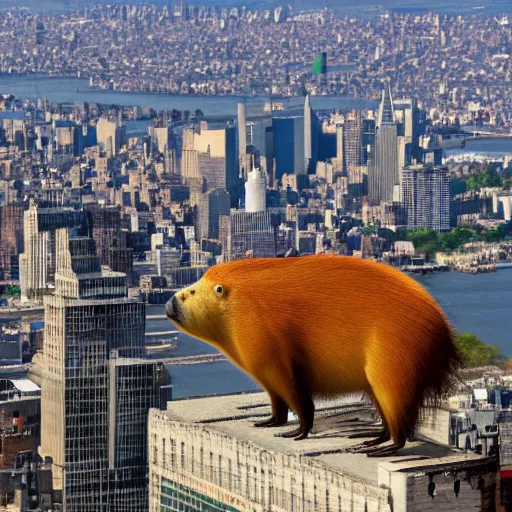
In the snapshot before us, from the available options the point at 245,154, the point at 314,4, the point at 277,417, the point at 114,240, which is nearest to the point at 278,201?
the point at 245,154

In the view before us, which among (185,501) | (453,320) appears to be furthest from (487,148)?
(185,501)

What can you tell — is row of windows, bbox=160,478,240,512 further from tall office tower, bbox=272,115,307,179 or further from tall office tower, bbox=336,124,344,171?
tall office tower, bbox=336,124,344,171

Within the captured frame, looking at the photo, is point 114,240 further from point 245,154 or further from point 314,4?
point 314,4

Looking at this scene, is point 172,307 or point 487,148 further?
point 487,148

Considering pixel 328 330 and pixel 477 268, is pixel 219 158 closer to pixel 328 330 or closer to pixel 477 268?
pixel 477 268

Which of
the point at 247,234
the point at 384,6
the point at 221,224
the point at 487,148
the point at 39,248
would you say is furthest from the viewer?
the point at 384,6

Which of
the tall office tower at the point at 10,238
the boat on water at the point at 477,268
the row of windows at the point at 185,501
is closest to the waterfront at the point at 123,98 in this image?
the tall office tower at the point at 10,238

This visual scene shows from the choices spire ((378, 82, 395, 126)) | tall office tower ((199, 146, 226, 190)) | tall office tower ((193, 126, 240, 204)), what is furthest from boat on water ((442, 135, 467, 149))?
tall office tower ((199, 146, 226, 190))
